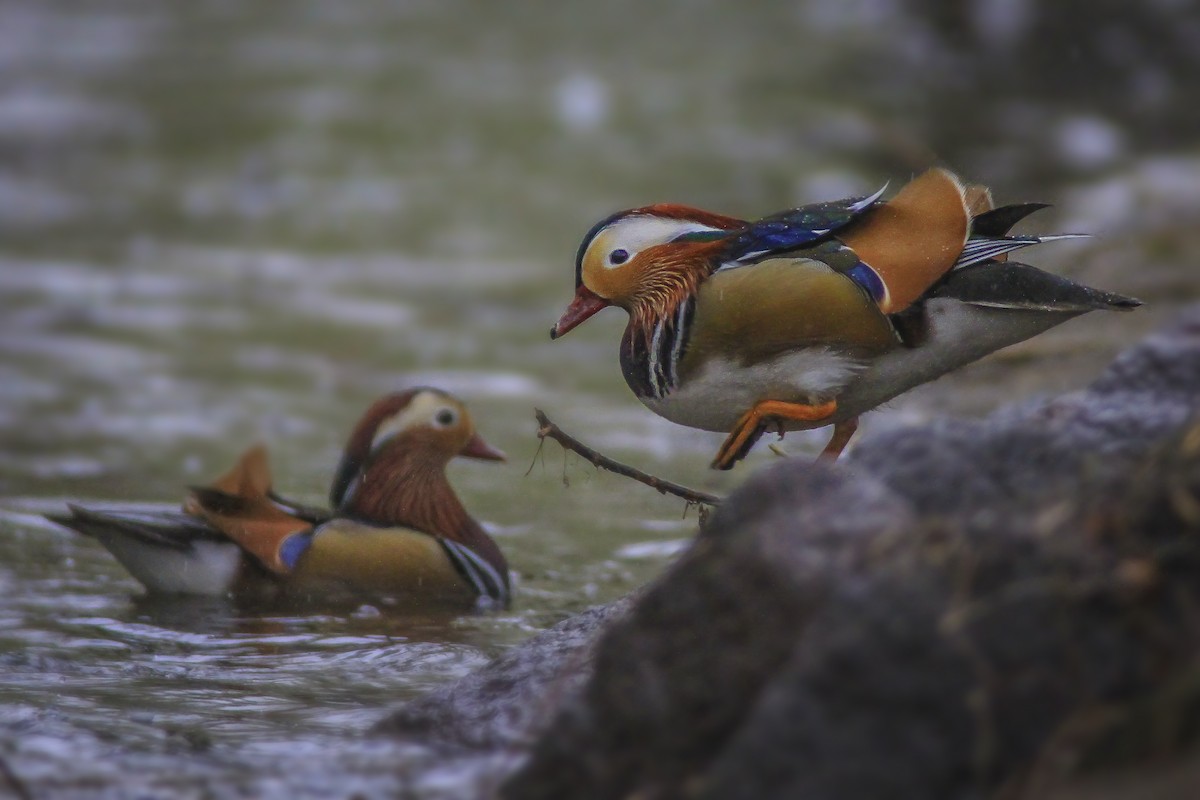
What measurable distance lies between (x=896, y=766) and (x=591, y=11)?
1754cm

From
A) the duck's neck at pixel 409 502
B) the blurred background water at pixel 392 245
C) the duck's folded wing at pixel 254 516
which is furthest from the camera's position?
the duck's neck at pixel 409 502

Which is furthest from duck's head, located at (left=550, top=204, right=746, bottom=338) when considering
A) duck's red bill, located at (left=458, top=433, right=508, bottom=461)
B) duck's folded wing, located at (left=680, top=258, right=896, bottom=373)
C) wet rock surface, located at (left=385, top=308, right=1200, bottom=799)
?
duck's red bill, located at (left=458, top=433, right=508, bottom=461)

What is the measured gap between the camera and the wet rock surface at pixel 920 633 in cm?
228

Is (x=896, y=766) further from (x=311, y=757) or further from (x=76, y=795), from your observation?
(x=76, y=795)

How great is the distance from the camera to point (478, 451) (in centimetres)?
553

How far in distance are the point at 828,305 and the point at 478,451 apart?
2.19 metres

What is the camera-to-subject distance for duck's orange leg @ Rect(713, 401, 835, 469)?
3596mm

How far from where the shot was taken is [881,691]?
7.55 ft

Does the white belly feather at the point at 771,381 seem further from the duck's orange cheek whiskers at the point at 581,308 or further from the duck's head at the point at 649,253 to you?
Answer: the duck's orange cheek whiskers at the point at 581,308

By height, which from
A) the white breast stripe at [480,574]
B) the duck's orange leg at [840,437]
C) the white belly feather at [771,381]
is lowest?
the white breast stripe at [480,574]

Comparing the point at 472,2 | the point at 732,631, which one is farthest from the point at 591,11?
the point at 732,631

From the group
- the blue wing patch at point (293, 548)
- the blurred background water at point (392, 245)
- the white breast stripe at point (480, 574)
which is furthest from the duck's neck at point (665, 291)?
the blue wing patch at point (293, 548)

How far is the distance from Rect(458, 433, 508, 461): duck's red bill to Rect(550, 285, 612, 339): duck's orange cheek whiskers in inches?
65.1

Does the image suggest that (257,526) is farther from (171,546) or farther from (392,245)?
(392,245)
